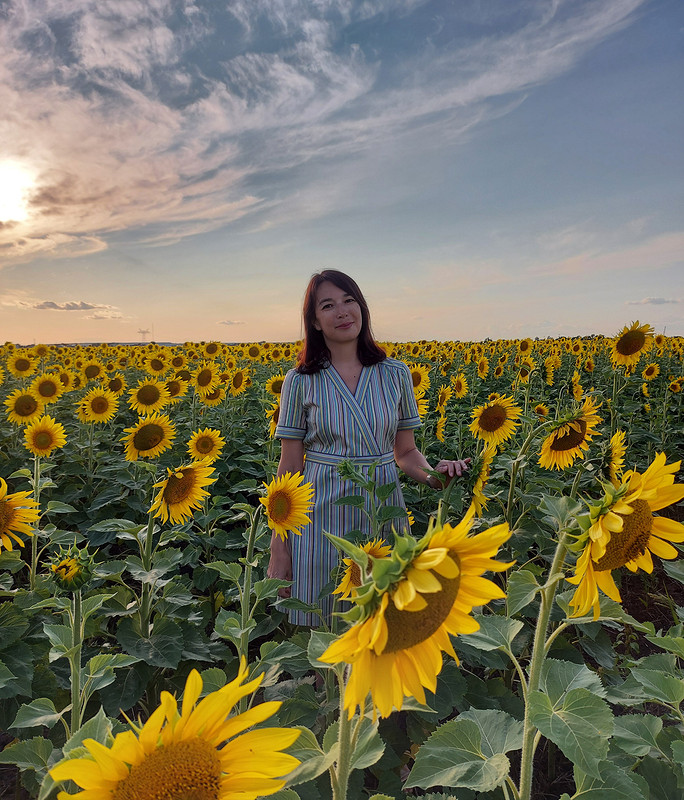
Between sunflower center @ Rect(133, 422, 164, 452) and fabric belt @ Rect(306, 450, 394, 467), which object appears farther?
sunflower center @ Rect(133, 422, 164, 452)

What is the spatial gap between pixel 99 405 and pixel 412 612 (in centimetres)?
676

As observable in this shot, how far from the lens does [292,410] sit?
11.5 feet

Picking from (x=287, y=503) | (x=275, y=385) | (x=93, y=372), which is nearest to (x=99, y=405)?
(x=275, y=385)

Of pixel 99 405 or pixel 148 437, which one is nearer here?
pixel 148 437

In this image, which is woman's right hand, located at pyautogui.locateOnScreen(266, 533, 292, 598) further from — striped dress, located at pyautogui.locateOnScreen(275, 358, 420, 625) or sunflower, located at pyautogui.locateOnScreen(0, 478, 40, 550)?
sunflower, located at pyautogui.locateOnScreen(0, 478, 40, 550)

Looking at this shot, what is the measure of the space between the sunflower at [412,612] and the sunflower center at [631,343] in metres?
7.04

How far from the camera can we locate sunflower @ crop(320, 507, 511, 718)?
816mm

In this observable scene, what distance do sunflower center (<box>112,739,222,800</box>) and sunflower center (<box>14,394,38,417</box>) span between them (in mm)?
7527

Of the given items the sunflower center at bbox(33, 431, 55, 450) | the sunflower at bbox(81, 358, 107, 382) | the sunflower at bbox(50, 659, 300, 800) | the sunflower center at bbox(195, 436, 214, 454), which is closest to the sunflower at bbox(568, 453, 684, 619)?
the sunflower at bbox(50, 659, 300, 800)

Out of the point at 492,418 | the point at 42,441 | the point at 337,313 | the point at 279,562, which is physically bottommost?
the point at 279,562

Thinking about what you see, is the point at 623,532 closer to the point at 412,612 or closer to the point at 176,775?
the point at 412,612

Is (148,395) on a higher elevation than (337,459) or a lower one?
higher

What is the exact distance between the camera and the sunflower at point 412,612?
816 millimetres

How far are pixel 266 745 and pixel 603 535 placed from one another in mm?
819
